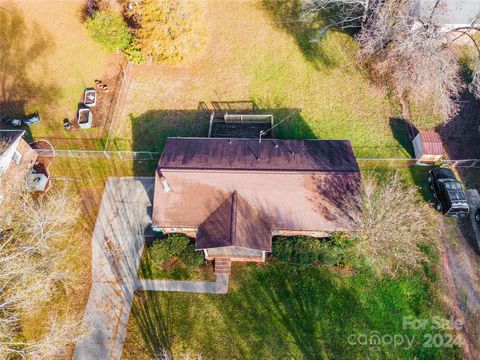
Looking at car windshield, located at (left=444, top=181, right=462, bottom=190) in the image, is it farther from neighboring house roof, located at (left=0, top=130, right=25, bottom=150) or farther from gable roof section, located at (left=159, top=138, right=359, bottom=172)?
neighboring house roof, located at (left=0, top=130, right=25, bottom=150)

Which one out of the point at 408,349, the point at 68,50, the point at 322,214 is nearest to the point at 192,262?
the point at 322,214

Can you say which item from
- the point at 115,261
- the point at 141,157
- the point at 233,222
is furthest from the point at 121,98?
the point at 233,222

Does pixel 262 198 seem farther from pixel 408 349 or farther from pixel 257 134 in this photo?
pixel 408 349

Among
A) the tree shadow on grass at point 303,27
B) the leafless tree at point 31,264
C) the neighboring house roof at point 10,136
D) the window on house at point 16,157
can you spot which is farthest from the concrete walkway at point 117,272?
the tree shadow on grass at point 303,27

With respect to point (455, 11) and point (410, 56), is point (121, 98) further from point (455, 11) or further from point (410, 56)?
point (455, 11)

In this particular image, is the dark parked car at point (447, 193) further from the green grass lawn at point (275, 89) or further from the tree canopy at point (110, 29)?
the tree canopy at point (110, 29)

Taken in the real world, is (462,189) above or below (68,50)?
below

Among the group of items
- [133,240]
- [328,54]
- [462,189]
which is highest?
[328,54]

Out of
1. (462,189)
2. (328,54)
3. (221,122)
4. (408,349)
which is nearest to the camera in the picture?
(408,349)

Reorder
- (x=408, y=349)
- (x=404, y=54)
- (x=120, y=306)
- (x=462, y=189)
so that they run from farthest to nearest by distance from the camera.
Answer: (x=404, y=54) → (x=462, y=189) → (x=120, y=306) → (x=408, y=349)
